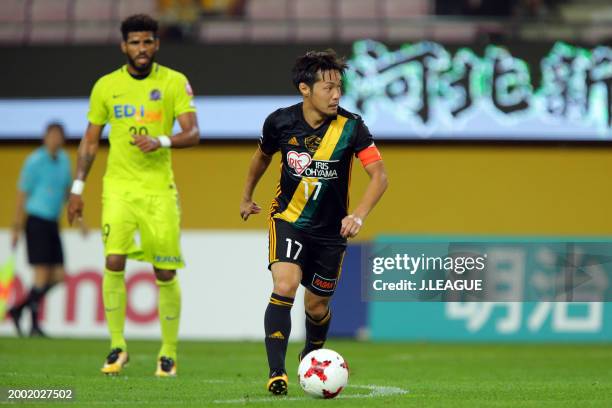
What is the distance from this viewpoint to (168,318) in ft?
30.6

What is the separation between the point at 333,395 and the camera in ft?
23.5

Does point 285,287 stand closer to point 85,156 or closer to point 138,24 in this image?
point 85,156

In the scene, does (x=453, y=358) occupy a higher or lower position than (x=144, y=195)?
lower

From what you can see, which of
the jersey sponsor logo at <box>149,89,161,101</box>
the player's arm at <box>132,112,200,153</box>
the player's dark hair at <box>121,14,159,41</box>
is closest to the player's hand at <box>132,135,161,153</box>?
the player's arm at <box>132,112,200,153</box>

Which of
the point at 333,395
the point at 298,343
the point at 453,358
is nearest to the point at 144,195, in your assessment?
the point at 333,395

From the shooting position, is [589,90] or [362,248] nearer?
[362,248]

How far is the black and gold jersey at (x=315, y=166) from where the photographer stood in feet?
25.3

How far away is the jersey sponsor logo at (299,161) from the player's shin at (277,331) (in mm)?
790

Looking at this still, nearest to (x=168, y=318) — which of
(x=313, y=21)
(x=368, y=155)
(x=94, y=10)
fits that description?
(x=368, y=155)

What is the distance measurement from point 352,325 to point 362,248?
36.7 inches

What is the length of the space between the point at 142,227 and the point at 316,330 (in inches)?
67.3

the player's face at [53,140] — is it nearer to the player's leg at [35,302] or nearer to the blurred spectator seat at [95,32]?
the player's leg at [35,302]

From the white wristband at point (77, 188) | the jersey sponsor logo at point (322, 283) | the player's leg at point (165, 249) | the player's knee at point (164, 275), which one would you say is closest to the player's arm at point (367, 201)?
the jersey sponsor logo at point (322, 283)

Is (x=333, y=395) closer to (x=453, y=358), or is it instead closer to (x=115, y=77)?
(x=115, y=77)
